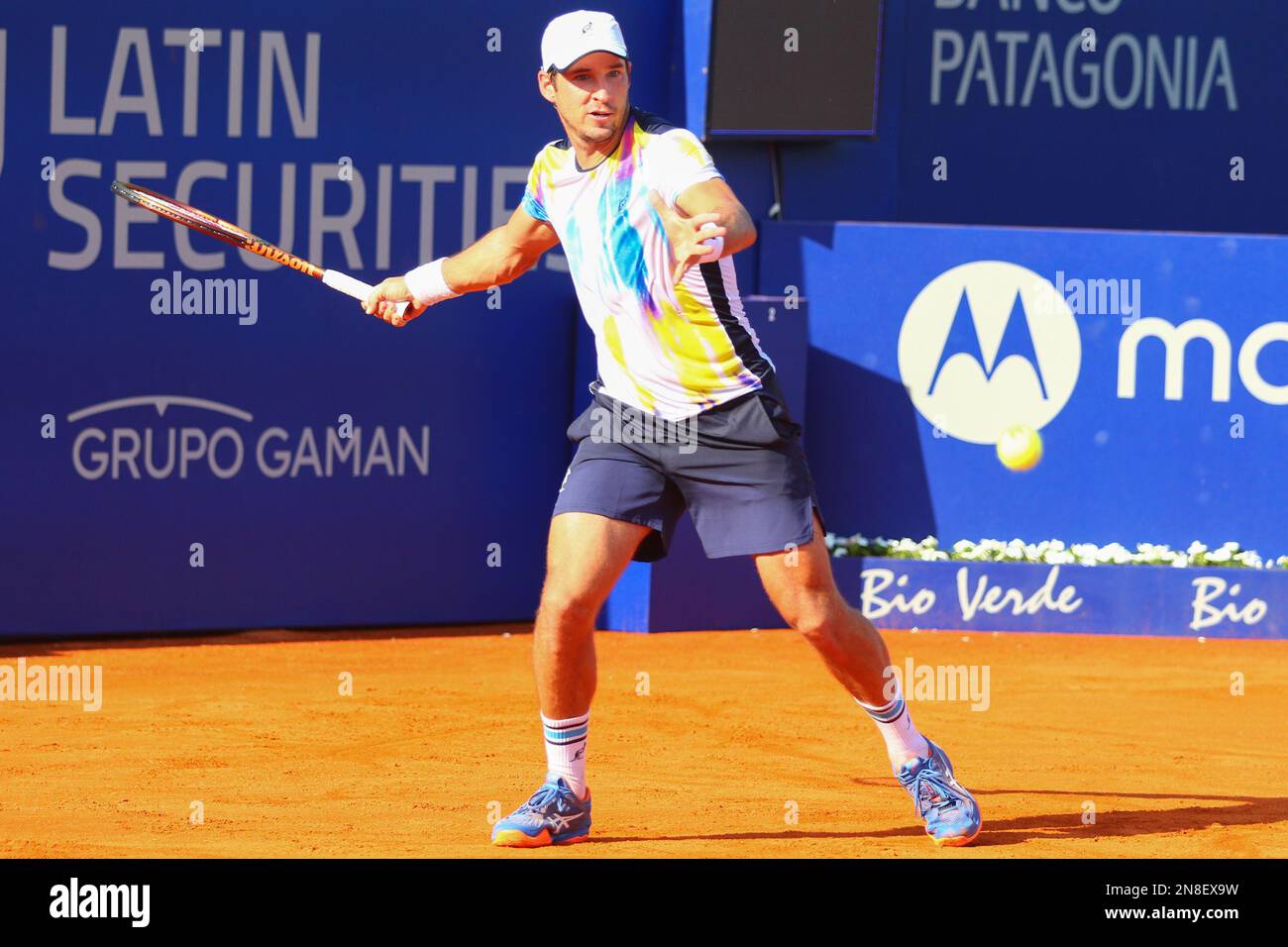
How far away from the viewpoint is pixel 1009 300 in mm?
9305

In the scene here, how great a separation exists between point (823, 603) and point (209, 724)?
2.67 meters

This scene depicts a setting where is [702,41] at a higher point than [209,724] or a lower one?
higher

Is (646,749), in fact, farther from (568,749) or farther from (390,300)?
(390,300)

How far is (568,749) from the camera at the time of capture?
493 centimetres

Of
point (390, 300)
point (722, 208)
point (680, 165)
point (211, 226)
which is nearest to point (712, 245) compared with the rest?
point (722, 208)

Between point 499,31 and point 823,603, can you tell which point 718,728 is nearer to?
point 823,603

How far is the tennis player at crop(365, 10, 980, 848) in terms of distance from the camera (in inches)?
184

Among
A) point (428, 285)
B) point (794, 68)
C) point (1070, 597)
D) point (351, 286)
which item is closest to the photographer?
point (428, 285)

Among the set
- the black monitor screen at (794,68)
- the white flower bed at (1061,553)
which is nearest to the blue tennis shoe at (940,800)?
the white flower bed at (1061,553)

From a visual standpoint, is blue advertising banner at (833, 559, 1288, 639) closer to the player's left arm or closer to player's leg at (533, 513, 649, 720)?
player's leg at (533, 513, 649, 720)

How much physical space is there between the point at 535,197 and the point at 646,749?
2.10 meters

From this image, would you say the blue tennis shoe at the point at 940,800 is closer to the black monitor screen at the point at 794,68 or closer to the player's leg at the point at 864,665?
the player's leg at the point at 864,665
